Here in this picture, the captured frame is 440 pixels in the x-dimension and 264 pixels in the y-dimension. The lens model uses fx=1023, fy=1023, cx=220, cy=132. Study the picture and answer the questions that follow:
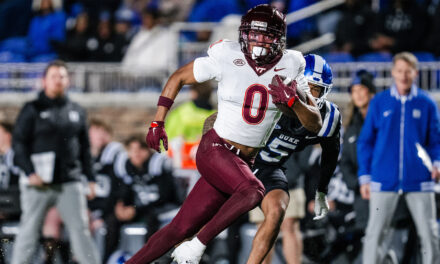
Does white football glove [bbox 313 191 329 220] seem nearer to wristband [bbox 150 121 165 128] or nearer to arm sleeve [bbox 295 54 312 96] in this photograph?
arm sleeve [bbox 295 54 312 96]

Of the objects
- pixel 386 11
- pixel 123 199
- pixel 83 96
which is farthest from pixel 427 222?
pixel 83 96

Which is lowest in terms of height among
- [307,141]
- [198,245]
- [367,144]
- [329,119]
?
[198,245]

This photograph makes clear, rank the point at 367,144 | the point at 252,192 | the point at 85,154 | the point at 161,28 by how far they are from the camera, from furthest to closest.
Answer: the point at 161,28 → the point at 85,154 → the point at 367,144 → the point at 252,192

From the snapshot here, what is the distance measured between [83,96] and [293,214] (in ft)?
16.0

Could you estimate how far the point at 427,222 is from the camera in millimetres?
8422

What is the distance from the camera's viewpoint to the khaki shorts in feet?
29.9

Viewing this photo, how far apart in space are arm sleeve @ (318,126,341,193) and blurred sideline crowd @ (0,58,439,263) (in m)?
1.40

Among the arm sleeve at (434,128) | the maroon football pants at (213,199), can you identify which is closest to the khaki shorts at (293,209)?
the arm sleeve at (434,128)

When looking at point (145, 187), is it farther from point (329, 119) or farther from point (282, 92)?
point (282, 92)

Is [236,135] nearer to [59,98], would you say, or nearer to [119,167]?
[59,98]

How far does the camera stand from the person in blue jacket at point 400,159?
27.8 ft

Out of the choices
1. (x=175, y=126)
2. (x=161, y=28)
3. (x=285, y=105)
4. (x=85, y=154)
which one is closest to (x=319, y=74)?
(x=285, y=105)

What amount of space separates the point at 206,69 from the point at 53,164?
2.98 metres

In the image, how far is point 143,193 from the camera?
32.6 feet
